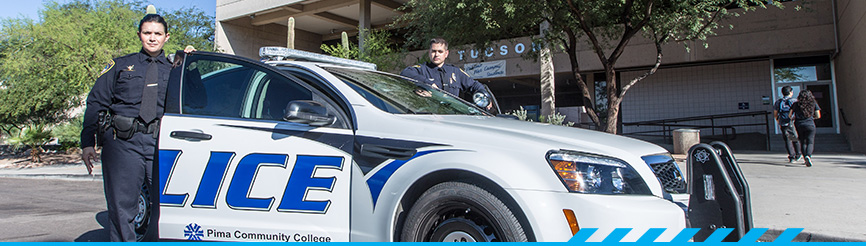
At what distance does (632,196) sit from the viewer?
2.36m

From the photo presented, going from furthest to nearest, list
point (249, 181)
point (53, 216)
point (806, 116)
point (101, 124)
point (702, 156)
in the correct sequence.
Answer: point (806, 116) < point (53, 216) < point (101, 124) < point (249, 181) < point (702, 156)

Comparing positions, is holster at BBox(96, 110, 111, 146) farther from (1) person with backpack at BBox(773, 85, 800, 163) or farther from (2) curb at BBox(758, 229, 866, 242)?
(1) person with backpack at BBox(773, 85, 800, 163)

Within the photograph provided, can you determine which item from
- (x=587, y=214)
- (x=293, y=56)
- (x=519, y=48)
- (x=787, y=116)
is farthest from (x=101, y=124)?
(x=519, y=48)

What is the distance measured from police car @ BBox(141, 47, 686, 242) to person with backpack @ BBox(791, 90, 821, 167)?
8434mm

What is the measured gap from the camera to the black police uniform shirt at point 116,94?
312 cm

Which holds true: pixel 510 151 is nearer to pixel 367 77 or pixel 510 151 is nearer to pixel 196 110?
pixel 367 77

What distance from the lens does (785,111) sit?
32.3ft

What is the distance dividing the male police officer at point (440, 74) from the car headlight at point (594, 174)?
2.73 m

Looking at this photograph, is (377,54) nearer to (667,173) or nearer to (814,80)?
(814,80)

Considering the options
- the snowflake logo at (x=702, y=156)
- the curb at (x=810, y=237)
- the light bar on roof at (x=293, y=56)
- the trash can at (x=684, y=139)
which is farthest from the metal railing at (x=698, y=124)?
the light bar on roof at (x=293, y=56)

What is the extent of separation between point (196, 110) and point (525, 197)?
2174 mm

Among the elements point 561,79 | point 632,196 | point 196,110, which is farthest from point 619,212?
point 561,79

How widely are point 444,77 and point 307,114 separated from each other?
107 inches

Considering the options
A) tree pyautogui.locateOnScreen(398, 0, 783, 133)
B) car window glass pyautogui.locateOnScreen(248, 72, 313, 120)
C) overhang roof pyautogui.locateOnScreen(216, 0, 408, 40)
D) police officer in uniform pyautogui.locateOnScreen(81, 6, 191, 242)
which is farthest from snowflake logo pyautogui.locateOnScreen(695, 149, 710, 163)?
overhang roof pyautogui.locateOnScreen(216, 0, 408, 40)
